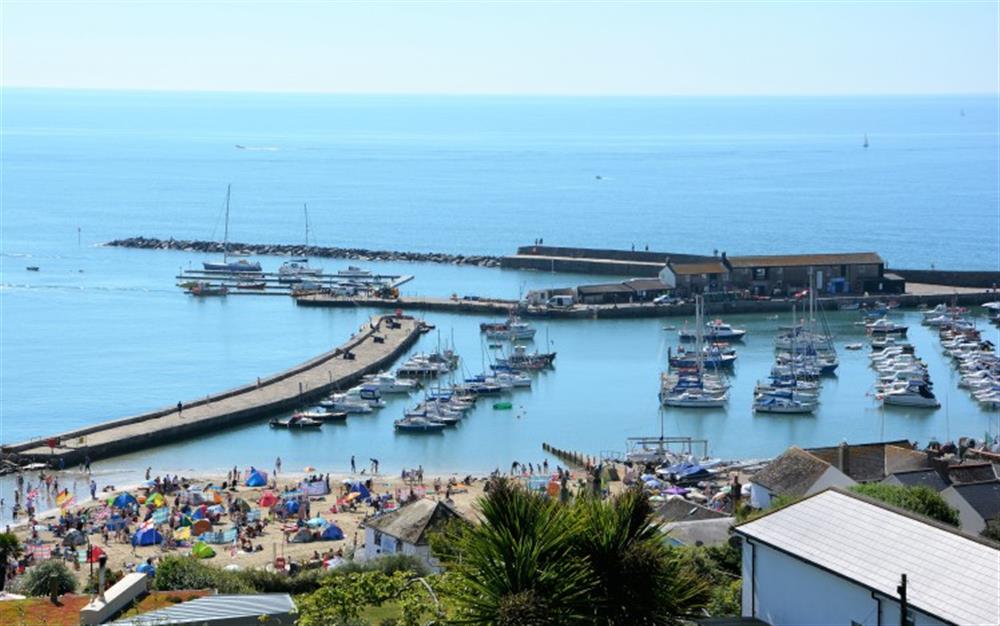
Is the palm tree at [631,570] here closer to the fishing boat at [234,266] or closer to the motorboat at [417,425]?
the motorboat at [417,425]

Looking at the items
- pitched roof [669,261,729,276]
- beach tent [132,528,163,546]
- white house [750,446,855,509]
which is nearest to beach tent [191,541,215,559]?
beach tent [132,528,163,546]

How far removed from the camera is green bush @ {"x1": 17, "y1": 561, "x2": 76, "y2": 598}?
18.8 meters

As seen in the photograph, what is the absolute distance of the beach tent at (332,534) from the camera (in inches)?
1175

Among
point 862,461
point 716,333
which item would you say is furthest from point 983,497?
point 716,333

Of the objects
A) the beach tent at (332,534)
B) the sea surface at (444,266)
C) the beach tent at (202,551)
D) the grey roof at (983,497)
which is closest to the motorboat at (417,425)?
the sea surface at (444,266)

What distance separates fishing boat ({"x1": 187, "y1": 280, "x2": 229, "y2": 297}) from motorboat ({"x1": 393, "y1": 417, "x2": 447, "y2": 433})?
30.8m

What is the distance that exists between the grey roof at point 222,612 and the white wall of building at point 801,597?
3785 mm

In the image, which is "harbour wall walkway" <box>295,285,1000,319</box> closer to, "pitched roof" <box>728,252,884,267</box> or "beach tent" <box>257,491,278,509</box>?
"pitched roof" <box>728,252,884,267</box>

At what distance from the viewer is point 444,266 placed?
281 ft

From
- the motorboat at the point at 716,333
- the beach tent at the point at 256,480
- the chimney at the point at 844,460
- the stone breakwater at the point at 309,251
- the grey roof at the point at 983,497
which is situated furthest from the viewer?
the stone breakwater at the point at 309,251

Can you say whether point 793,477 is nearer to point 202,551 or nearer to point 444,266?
Answer: point 202,551

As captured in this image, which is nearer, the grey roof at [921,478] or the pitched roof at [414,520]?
the pitched roof at [414,520]

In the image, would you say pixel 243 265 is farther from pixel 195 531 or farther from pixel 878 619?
pixel 878 619

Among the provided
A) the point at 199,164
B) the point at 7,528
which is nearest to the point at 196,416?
the point at 7,528
